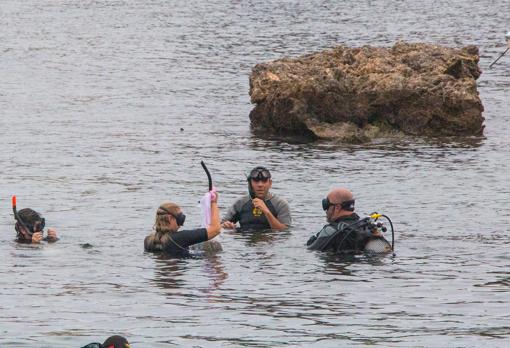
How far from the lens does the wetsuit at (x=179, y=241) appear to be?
20.7m

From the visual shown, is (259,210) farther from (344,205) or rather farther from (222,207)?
(344,205)

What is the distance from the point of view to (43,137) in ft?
117

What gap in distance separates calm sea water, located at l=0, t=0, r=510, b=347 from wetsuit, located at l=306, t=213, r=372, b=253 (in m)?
0.28

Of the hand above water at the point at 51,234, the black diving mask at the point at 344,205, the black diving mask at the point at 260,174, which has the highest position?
the black diving mask at the point at 260,174

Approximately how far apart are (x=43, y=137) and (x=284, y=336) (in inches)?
804

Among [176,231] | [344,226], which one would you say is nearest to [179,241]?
[176,231]

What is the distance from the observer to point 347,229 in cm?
2105

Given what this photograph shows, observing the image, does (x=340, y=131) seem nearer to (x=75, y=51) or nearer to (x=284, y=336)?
(x=284, y=336)

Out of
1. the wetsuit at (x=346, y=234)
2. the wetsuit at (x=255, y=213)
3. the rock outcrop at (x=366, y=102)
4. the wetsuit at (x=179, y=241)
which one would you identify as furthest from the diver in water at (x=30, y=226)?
the rock outcrop at (x=366, y=102)

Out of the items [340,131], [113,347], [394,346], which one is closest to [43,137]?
[340,131]

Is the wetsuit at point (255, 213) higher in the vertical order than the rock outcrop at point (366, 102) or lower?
lower

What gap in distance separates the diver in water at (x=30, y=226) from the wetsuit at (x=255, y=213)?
11.6 feet

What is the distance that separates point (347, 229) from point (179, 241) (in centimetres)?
256

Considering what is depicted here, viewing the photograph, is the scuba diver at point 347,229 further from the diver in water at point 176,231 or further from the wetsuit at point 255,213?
the wetsuit at point 255,213
